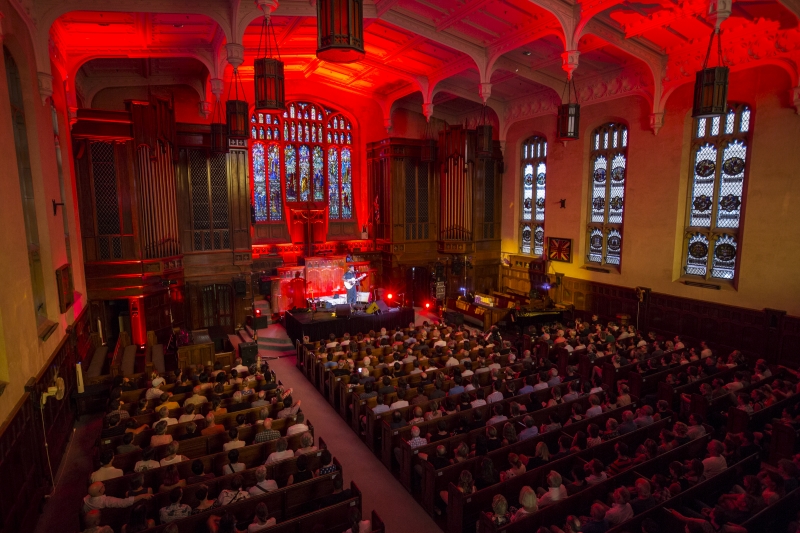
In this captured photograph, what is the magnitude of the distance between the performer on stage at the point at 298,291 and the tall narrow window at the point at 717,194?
528 inches

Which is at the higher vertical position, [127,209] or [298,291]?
[127,209]

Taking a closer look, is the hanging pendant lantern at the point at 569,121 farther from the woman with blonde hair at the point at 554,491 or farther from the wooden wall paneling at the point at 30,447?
the wooden wall paneling at the point at 30,447

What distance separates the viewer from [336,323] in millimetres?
15469

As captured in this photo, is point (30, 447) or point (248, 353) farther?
point (248, 353)

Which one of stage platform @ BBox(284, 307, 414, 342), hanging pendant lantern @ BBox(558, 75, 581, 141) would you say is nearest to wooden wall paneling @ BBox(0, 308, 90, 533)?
stage platform @ BBox(284, 307, 414, 342)

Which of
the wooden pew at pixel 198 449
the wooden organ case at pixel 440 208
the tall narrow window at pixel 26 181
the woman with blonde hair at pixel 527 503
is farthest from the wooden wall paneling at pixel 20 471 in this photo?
the wooden organ case at pixel 440 208

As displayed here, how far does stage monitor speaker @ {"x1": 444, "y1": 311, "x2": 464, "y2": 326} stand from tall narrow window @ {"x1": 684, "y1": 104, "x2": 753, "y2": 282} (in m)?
7.38

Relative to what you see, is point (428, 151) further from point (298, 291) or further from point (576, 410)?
point (576, 410)

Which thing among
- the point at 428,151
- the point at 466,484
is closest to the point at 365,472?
the point at 466,484

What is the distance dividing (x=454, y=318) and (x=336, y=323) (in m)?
4.37

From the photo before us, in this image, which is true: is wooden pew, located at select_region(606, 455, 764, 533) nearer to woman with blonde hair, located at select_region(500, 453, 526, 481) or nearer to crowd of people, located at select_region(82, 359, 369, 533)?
woman with blonde hair, located at select_region(500, 453, 526, 481)

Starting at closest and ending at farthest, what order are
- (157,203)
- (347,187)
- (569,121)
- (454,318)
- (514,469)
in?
(514,469) < (569,121) < (157,203) < (454,318) < (347,187)

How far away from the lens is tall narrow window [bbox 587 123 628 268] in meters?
16.3

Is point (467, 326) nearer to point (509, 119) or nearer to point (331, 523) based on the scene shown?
point (509, 119)
